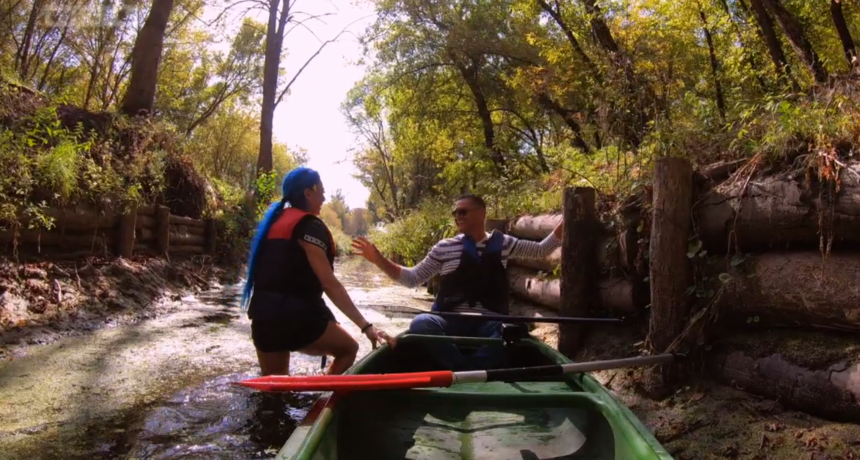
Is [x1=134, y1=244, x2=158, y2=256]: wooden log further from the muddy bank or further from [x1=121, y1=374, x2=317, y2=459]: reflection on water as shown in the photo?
[x1=121, y1=374, x2=317, y2=459]: reflection on water

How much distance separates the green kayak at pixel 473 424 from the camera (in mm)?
2373

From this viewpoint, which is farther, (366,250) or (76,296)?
(76,296)

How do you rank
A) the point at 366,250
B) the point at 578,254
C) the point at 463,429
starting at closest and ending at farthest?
the point at 463,429
the point at 366,250
the point at 578,254

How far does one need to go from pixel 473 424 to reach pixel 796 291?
1915 millimetres

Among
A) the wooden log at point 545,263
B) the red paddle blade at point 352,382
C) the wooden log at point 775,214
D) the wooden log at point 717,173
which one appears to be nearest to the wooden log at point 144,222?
the wooden log at point 545,263

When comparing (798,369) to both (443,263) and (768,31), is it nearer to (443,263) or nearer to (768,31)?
(443,263)

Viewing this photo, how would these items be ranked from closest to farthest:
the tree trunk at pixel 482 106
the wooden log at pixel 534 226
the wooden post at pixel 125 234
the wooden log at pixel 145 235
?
the wooden log at pixel 534 226, the wooden post at pixel 125 234, the wooden log at pixel 145 235, the tree trunk at pixel 482 106

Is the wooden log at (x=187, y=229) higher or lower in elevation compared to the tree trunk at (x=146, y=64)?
lower

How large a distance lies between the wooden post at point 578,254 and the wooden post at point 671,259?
1.08m

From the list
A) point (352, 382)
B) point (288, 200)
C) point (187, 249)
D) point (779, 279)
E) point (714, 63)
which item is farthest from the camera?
point (714, 63)

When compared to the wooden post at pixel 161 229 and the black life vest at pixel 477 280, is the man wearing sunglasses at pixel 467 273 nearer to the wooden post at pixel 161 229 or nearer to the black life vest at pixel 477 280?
the black life vest at pixel 477 280

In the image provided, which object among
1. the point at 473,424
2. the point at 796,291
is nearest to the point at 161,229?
the point at 473,424

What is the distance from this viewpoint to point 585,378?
2.99m

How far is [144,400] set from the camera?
12.9ft
